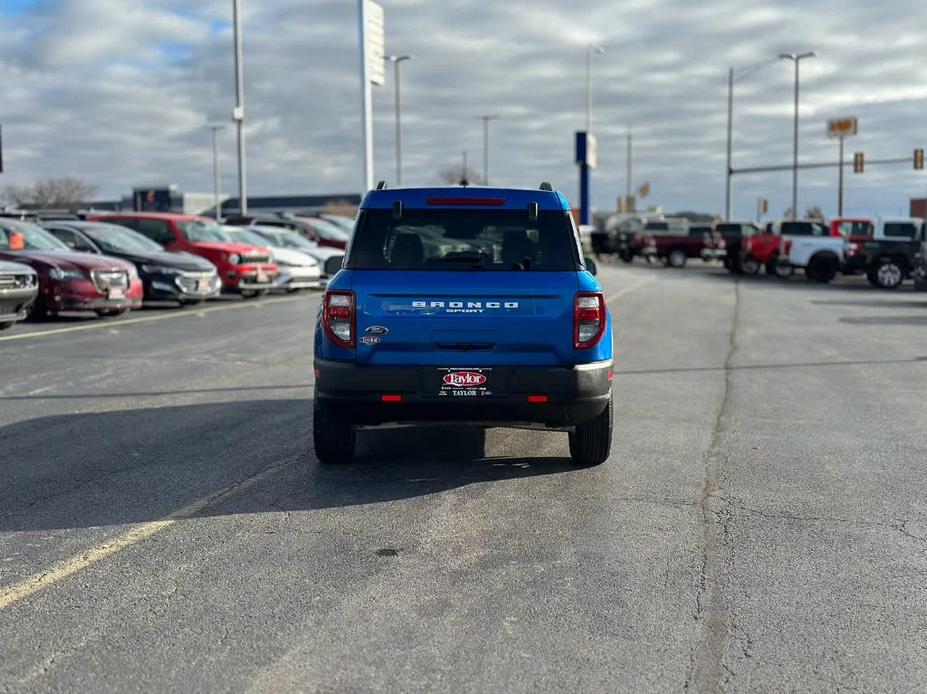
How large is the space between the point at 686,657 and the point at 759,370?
29.2 ft

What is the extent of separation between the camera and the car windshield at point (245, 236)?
78.7ft

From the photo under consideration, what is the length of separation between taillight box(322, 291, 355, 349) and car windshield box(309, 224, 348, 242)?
975 inches

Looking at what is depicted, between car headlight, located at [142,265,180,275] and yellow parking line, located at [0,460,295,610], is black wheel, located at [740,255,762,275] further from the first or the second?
yellow parking line, located at [0,460,295,610]

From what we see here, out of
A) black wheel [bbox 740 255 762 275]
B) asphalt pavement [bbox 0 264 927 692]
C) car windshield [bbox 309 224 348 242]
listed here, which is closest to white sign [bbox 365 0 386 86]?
car windshield [bbox 309 224 348 242]

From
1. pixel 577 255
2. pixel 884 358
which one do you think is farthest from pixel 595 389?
pixel 884 358

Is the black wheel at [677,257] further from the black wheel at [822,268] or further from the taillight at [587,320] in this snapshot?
the taillight at [587,320]

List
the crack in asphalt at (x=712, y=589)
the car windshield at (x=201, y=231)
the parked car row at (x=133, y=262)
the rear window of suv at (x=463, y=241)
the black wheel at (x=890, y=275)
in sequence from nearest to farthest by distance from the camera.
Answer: the crack in asphalt at (x=712, y=589)
the rear window of suv at (x=463, y=241)
the parked car row at (x=133, y=262)
the car windshield at (x=201, y=231)
the black wheel at (x=890, y=275)

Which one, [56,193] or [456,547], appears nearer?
[456,547]

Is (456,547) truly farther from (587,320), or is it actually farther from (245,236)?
(245,236)

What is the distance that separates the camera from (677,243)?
4769 cm

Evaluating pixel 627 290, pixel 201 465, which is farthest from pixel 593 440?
pixel 627 290

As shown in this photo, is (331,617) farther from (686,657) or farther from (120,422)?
(120,422)

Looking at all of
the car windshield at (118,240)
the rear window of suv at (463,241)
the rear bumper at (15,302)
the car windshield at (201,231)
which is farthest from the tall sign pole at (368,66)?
the rear window of suv at (463,241)

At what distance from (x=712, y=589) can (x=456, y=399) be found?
2.11 metres
